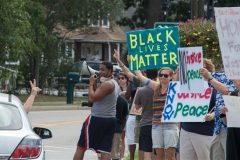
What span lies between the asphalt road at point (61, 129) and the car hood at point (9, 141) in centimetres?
737

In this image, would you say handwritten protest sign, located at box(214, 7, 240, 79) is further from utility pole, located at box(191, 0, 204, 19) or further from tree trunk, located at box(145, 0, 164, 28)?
tree trunk, located at box(145, 0, 164, 28)

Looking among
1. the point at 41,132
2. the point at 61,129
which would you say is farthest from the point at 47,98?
the point at 41,132

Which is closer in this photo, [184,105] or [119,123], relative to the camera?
[184,105]

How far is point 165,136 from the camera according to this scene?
10648 mm

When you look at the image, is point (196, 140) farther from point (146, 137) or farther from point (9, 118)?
point (9, 118)

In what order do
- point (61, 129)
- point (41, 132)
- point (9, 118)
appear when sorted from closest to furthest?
point (9, 118), point (41, 132), point (61, 129)

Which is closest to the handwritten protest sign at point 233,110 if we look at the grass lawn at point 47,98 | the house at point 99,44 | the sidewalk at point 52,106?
the sidewalk at point 52,106

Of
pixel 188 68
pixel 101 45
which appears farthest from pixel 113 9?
pixel 188 68

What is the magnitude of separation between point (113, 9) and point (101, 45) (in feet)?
78.8

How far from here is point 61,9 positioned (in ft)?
132

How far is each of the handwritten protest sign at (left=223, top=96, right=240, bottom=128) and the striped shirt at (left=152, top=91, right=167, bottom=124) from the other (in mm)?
3427

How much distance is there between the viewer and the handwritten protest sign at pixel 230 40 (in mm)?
7051

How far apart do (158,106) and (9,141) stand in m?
3.63

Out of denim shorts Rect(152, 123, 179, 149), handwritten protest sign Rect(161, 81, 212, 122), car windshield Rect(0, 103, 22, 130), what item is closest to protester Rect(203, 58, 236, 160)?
handwritten protest sign Rect(161, 81, 212, 122)
